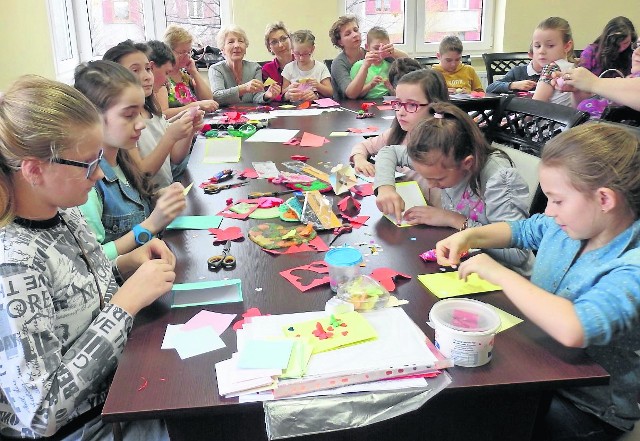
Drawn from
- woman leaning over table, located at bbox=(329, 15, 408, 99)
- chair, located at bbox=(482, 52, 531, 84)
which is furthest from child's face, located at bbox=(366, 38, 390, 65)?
chair, located at bbox=(482, 52, 531, 84)

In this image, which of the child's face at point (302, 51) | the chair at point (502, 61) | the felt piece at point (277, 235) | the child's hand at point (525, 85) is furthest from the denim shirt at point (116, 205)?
the chair at point (502, 61)

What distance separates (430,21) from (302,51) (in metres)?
2.20

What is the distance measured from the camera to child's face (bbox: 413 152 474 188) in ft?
5.18

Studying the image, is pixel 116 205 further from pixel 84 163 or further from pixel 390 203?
pixel 390 203

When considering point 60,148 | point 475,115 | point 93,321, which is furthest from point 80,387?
point 475,115

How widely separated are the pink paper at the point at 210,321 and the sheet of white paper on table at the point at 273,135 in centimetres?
165

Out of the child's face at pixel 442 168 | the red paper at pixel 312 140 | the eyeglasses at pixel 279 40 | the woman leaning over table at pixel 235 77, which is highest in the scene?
the eyeglasses at pixel 279 40

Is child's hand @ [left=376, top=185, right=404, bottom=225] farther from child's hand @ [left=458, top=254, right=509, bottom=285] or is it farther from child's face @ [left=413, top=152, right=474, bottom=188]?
child's hand @ [left=458, top=254, right=509, bottom=285]

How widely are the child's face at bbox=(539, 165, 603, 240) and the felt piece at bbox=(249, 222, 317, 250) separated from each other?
0.64 m

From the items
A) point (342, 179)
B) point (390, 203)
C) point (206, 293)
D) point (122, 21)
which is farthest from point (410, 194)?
point (122, 21)

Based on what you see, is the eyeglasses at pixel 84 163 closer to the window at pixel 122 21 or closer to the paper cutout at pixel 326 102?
the paper cutout at pixel 326 102

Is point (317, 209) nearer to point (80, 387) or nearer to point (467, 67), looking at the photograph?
point (80, 387)

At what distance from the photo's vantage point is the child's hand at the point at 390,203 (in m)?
1.65

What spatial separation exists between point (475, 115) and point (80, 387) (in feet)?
6.53
